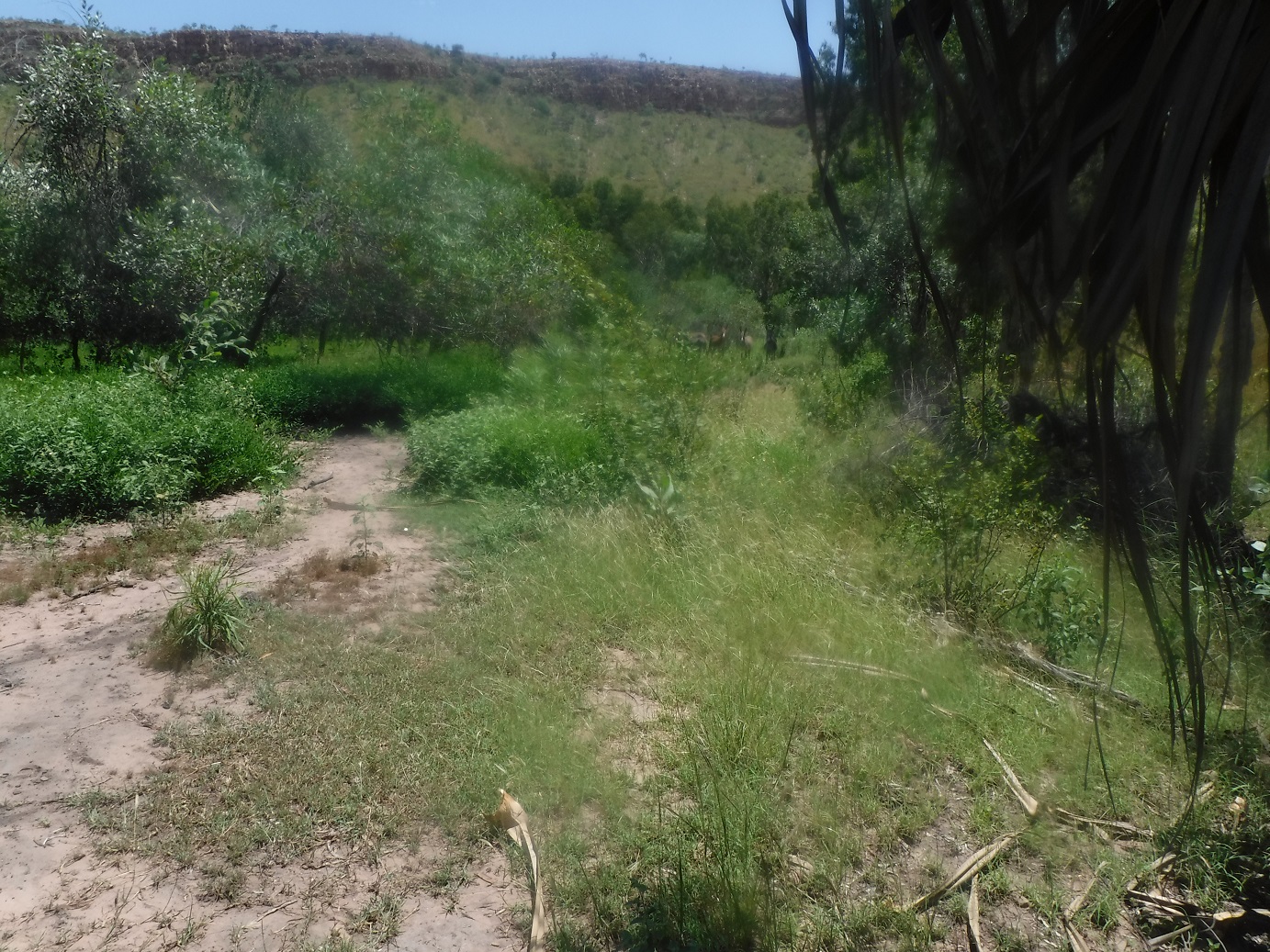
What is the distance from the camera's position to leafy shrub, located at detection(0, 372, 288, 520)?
7.22 m

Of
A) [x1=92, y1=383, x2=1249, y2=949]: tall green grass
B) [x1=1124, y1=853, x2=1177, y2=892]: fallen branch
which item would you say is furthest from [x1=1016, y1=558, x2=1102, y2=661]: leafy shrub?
[x1=1124, y1=853, x2=1177, y2=892]: fallen branch

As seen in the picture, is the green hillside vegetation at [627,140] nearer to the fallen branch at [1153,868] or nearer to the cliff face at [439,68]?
the cliff face at [439,68]

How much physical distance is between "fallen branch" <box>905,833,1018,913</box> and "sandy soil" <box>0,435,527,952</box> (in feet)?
4.42

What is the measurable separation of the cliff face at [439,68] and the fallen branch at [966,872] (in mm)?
27117

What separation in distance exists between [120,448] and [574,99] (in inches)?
1008

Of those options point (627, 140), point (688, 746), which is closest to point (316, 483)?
point (688, 746)

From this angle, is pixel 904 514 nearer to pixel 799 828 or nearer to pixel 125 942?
pixel 799 828

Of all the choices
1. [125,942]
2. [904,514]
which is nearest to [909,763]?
[904,514]

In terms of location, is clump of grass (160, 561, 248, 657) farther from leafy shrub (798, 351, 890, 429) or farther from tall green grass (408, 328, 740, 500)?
leafy shrub (798, 351, 890, 429)

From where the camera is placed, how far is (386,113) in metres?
14.4

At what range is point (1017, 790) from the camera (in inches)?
147

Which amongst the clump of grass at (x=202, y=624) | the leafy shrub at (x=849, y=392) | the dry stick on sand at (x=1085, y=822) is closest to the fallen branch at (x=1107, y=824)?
the dry stick on sand at (x=1085, y=822)

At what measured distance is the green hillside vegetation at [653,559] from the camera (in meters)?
3.31

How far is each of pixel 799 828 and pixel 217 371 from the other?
371 inches
